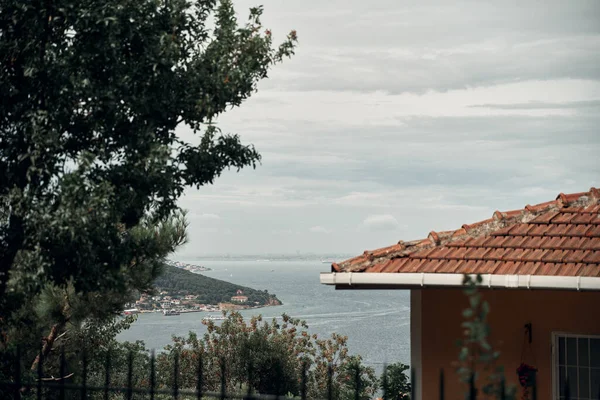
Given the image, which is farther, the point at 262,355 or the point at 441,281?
the point at 262,355

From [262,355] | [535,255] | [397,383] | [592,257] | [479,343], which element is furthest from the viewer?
[262,355]

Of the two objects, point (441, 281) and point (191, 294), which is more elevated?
point (441, 281)

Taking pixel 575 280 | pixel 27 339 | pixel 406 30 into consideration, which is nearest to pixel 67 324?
pixel 27 339

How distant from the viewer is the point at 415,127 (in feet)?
216

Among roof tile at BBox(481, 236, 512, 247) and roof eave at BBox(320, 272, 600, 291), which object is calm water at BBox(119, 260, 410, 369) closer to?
roof tile at BBox(481, 236, 512, 247)

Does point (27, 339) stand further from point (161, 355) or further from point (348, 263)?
point (348, 263)

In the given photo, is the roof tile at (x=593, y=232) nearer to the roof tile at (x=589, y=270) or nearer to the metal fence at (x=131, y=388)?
the roof tile at (x=589, y=270)

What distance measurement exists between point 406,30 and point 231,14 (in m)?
51.0

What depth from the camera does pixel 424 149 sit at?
77312mm

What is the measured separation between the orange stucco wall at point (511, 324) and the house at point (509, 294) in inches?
0.4

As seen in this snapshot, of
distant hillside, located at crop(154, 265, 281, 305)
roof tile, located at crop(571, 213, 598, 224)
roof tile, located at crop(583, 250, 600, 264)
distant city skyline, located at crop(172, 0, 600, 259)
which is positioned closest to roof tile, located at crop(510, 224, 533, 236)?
roof tile, located at crop(571, 213, 598, 224)

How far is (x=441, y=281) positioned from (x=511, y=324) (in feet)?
4.01

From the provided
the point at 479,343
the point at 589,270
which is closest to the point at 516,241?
the point at 589,270

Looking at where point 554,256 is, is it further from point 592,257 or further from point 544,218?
point 544,218
